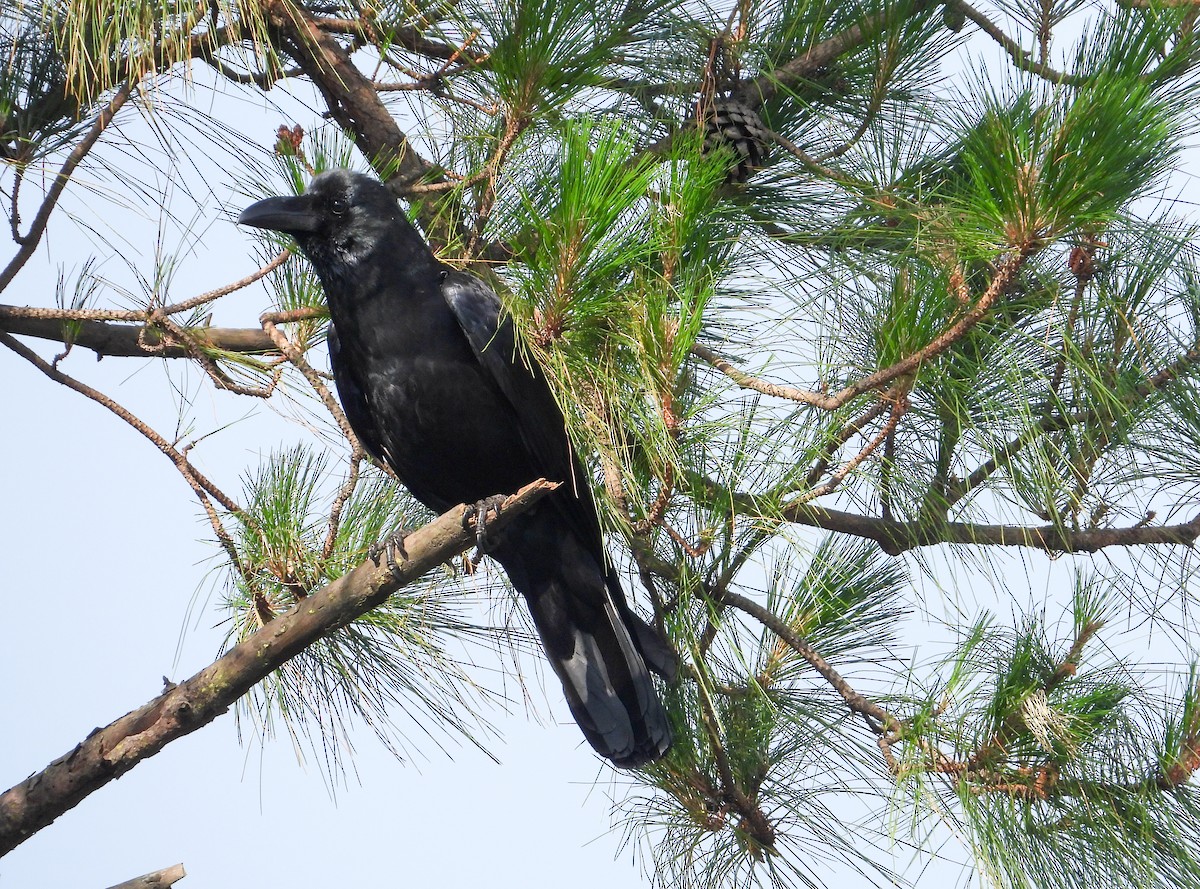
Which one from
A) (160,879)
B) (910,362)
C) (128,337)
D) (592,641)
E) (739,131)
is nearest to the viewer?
(910,362)

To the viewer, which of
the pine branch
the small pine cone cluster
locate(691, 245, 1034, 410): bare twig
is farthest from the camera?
the small pine cone cluster

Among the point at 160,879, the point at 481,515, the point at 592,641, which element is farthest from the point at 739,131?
the point at 160,879

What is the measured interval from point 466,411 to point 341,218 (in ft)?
1.39

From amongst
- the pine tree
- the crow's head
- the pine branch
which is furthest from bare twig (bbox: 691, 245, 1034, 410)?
the pine branch

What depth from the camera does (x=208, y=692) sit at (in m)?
1.61

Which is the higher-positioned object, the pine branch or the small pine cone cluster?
the small pine cone cluster

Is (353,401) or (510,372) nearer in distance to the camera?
(510,372)

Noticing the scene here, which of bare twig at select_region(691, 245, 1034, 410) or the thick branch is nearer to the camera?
bare twig at select_region(691, 245, 1034, 410)

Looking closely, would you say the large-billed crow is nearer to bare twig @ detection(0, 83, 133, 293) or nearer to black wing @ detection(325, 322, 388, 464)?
black wing @ detection(325, 322, 388, 464)

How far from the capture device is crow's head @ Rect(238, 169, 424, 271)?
2.09m

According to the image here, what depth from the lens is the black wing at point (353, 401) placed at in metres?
2.18

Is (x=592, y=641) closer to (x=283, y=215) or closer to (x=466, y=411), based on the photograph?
(x=466, y=411)

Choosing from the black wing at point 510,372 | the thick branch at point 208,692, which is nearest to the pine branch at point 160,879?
the thick branch at point 208,692

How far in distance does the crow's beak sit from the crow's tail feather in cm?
66
